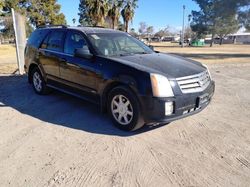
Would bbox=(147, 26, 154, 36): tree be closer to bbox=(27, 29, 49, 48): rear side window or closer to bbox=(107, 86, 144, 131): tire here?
bbox=(27, 29, 49, 48): rear side window

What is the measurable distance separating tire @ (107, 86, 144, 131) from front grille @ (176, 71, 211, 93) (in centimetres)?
76

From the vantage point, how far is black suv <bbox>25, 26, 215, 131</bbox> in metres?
3.79

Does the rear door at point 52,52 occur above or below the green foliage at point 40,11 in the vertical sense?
below

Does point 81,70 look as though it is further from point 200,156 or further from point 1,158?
point 200,156

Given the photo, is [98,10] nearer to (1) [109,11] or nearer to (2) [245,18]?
(1) [109,11]

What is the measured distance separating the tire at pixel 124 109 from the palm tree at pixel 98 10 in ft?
100

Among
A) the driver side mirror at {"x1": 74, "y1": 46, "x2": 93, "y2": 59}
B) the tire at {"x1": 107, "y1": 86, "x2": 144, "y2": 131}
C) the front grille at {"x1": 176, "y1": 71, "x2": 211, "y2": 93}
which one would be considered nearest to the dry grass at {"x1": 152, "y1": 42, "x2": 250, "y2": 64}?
the front grille at {"x1": 176, "y1": 71, "x2": 211, "y2": 93}

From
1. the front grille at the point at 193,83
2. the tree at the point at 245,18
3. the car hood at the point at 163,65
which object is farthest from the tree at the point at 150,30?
the front grille at the point at 193,83

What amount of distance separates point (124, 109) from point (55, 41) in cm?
268

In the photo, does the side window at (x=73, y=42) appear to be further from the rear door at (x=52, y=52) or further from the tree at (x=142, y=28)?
the tree at (x=142, y=28)

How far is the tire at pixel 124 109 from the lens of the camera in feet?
13.0

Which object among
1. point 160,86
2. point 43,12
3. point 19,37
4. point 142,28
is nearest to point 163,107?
point 160,86

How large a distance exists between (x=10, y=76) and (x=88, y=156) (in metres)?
7.70

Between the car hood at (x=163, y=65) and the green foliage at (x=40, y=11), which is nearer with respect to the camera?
the car hood at (x=163, y=65)
